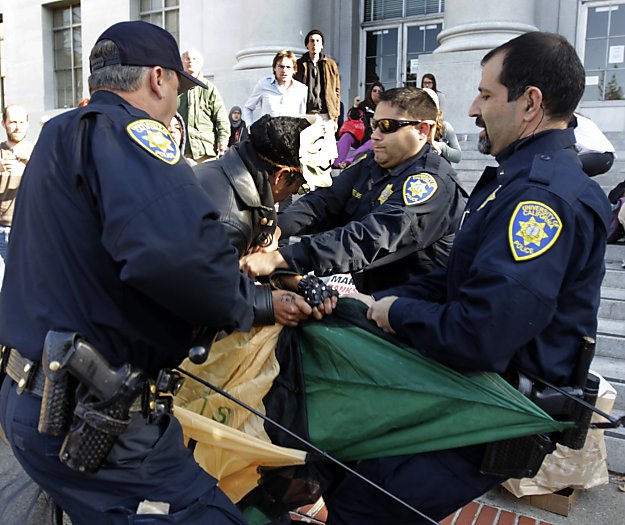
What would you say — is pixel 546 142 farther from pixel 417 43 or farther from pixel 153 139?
pixel 417 43

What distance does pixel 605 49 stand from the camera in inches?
382

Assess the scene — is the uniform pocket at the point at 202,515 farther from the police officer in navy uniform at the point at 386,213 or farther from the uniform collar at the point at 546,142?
the uniform collar at the point at 546,142

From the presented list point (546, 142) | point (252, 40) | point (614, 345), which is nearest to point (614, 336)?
point (614, 345)

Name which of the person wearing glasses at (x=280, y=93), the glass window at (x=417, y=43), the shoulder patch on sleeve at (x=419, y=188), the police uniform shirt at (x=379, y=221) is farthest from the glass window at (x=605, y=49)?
the shoulder patch on sleeve at (x=419, y=188)

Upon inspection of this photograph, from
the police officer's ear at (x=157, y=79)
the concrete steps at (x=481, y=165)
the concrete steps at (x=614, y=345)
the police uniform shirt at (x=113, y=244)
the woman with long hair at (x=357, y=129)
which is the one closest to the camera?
the police uniform shirt at (x=113, y=244)

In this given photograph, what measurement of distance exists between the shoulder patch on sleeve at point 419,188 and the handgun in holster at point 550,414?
3.71ft

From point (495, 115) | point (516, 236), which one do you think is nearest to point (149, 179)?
point (516, 236)

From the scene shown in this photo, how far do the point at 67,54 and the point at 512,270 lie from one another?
17.2 m

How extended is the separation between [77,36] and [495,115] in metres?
16.4

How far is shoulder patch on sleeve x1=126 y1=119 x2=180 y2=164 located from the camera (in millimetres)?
1654

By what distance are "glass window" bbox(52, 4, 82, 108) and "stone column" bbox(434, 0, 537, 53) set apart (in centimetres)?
1080

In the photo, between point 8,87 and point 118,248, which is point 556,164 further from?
point 8,87

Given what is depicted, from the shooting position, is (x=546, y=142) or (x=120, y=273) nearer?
(x=120, y=273)

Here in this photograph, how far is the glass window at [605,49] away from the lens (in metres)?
9.62
